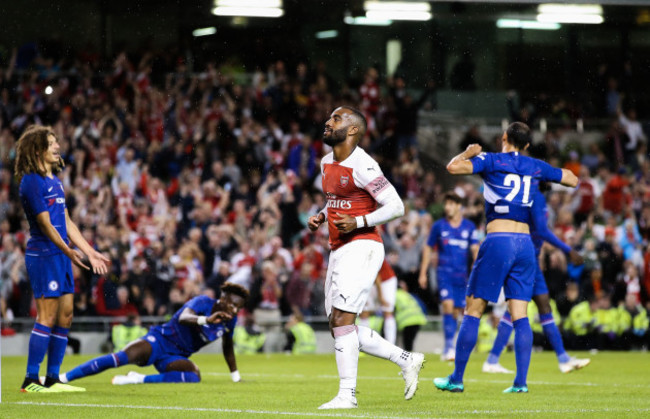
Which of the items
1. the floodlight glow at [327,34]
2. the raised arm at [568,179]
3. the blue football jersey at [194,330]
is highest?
the floodlight glow at [327,34]

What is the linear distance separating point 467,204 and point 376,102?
5055 mm

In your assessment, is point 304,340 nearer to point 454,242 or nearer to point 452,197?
point 454,242

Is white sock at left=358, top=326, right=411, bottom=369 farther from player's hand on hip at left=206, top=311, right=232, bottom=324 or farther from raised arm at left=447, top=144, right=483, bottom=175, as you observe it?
player's hand on hip at left=206, top=311, right=232, bottom=324

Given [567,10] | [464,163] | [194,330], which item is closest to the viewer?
[464,163]

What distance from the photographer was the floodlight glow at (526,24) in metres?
30.8

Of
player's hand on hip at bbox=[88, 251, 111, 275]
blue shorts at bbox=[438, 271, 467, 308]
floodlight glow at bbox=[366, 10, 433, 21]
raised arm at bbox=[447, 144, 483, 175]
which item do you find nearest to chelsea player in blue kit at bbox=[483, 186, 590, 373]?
raised arm at bbox=[447, 144, 483, 175]

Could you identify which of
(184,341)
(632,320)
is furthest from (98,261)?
(632,320)

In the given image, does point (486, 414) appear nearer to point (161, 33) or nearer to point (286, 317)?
point (286, 317)

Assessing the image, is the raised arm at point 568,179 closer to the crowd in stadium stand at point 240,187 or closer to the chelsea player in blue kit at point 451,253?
the chelsea player in blue kit at point 451,253

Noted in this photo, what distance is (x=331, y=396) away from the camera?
1009cm

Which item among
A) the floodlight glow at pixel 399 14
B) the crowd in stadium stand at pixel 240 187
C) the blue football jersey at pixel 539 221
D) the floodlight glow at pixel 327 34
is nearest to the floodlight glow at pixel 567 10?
the crowd in stadium stand at pixel 240 187

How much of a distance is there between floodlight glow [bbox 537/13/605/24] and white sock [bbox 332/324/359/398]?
22789 mm

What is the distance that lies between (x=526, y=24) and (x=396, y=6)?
14.9 feet

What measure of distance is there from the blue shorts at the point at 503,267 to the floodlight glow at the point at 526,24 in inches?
837
